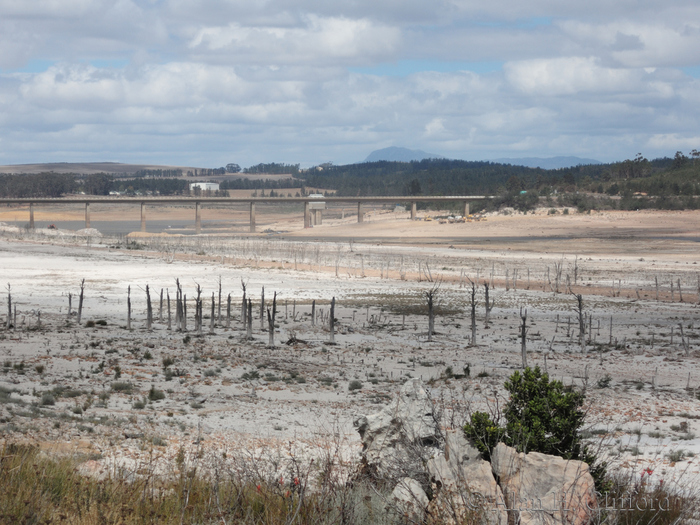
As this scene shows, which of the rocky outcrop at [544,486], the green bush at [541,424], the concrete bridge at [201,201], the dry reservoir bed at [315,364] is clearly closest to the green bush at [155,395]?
the dry reservoir bed at [315,364]

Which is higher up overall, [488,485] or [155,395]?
[488,485]

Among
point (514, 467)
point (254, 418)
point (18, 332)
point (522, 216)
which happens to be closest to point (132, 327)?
point (18, 332)

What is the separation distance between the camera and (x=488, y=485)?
6.96 m

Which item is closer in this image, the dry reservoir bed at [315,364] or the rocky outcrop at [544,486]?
the rocky outcrop at [544,486]

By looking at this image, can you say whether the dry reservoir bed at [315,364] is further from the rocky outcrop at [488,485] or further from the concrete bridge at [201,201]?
the concrete bridge at [201,201]

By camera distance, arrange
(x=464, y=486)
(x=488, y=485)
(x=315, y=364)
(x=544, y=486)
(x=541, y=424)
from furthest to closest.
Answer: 1. (x=315, y=364)
2. (x=541, y=424)
3. (x=488, y=485)
4. (x=544, y=486)
5. (x=464, y=486)

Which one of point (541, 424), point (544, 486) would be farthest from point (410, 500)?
point (541, 424)

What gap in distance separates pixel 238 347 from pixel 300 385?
5.79 m

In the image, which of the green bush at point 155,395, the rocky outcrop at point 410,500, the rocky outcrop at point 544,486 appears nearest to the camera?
the rocky outcrop at point 544,486

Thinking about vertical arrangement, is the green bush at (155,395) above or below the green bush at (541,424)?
below

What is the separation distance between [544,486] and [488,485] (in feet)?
1.78

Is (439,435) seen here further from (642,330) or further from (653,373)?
(642,330)

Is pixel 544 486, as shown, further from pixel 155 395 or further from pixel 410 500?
pixel 155 395

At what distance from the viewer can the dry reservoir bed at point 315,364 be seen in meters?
12.2
